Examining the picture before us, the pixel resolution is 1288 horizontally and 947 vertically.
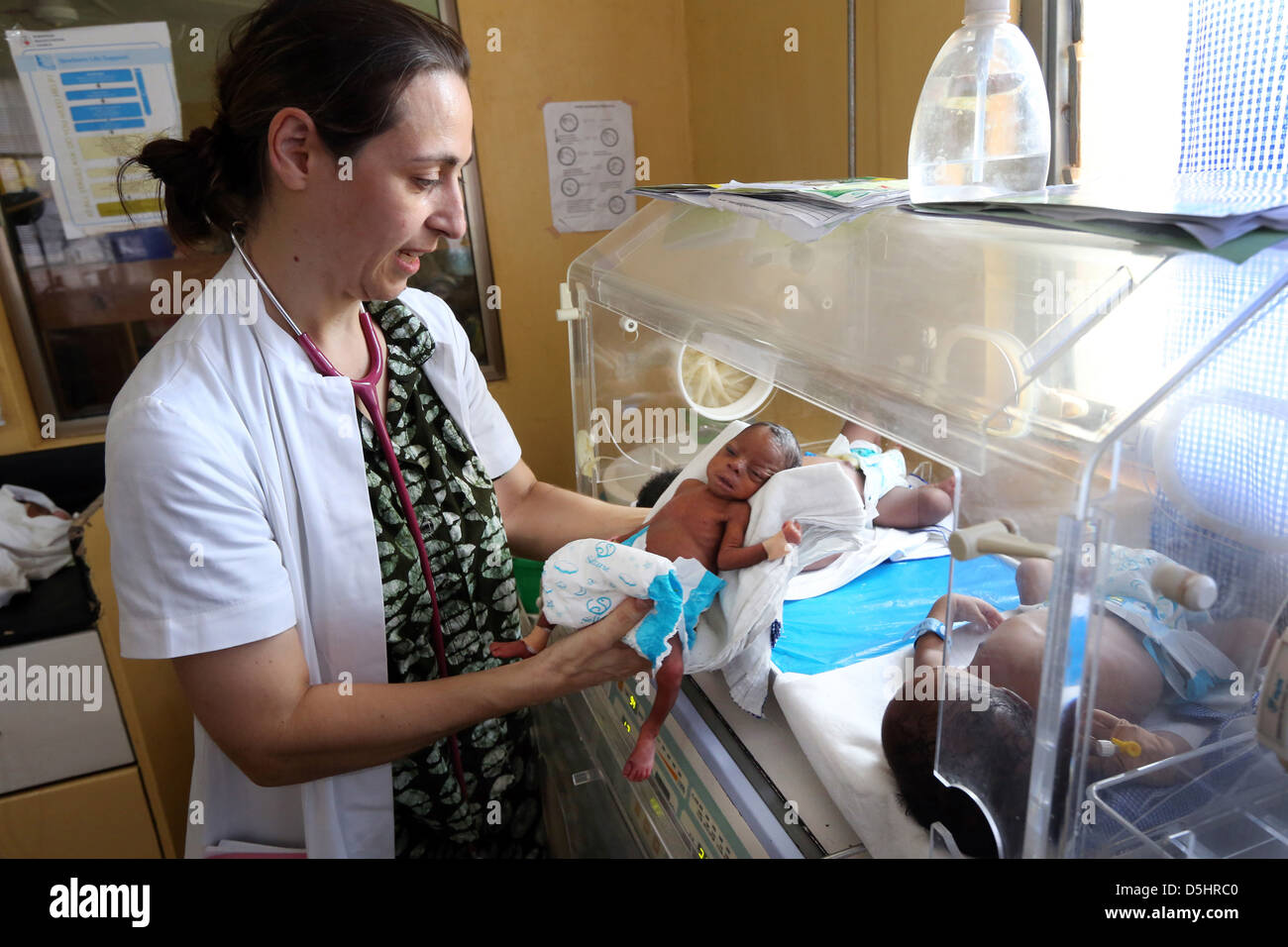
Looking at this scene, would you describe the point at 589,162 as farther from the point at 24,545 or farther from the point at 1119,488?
the point at 1119,488

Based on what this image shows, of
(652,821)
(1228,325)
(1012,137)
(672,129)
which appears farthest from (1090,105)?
(672,129)

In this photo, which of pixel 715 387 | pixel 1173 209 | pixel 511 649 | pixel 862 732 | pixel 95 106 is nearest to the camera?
pixel 1173 209

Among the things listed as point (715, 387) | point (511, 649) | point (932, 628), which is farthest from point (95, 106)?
point (932, 628)

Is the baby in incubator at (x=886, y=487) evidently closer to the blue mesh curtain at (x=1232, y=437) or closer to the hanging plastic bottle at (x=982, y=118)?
the hanging plastic bottle at (x=982, y=118)

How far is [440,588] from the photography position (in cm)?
129

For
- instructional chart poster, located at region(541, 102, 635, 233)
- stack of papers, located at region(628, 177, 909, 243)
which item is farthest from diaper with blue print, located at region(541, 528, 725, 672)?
instructional chart poster, located at region(541, 102, 635, 233)

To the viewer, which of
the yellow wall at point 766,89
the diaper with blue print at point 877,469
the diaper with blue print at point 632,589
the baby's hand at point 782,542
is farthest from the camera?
the yellow wall at point 766,89

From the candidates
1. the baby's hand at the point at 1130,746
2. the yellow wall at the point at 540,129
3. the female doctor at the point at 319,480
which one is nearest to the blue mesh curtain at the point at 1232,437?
the baby's hand at the point at 1130,746

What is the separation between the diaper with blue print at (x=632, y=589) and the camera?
1.09 metres

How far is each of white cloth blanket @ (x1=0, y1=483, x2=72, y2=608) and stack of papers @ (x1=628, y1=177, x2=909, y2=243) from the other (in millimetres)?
1874

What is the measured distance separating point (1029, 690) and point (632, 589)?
50 centimetres

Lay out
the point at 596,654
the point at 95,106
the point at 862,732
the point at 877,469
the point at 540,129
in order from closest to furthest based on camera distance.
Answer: the point at 862,732 → the point at 596,654 → the point at 877,469 → the point at 95,106 → the point at 540,129

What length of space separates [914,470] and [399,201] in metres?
0.91

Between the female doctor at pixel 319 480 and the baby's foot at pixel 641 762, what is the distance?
0.34ft
